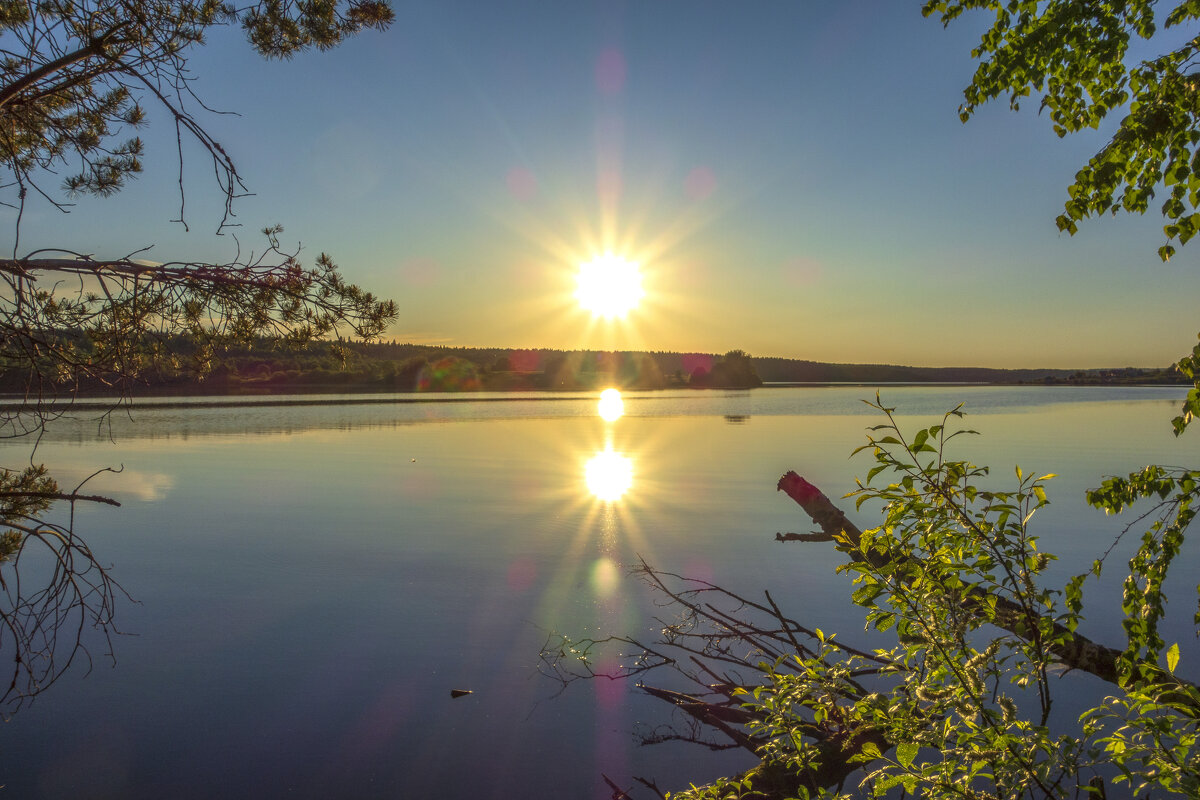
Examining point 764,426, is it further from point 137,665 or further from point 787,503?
point 137,665

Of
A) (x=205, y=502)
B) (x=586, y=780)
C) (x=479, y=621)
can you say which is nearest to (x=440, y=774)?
(x=586, y=780)

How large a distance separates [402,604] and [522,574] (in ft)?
4.83

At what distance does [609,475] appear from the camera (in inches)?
624

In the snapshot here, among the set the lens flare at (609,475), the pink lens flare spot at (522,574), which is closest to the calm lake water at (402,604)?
the pink lens flare spot at (522,574)

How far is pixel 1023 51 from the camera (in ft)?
9.88

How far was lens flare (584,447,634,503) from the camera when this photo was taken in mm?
13625

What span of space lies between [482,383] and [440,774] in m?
76.7

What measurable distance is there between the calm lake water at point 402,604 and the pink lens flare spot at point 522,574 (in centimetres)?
3

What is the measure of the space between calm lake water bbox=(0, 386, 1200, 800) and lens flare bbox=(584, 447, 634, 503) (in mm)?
256

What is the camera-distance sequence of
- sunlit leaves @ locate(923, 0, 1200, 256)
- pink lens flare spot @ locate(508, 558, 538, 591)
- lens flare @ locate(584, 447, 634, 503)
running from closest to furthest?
sunlit leaves @ locate(923, 0, 1200, 256) → pink lens flare spot @ locate(508, 558, 538, 591) → lens flare @ locate(584, 447, 634, 503)

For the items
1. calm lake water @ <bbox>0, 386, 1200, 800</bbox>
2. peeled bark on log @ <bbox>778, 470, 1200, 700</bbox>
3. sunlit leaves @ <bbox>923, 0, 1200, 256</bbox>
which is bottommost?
calm lake water @ <bbox>0, 386, 1200, 800</bbox>

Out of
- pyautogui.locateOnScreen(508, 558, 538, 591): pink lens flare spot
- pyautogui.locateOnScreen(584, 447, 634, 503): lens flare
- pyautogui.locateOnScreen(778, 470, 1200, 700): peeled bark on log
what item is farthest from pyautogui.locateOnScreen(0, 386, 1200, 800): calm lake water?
pyautogui.locateOnScreen(778, 470, 1200, 700): peeled bark on log

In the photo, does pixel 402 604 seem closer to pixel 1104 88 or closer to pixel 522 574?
pixel 522 574

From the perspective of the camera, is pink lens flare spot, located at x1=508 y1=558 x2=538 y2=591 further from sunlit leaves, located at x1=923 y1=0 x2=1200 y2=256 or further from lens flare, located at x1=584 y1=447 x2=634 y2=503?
Result: sunlit leaves, located at x1=923 y1=0 x2=1200 y2=256
